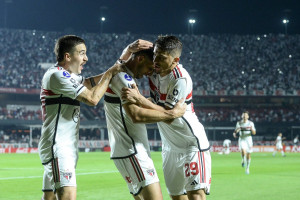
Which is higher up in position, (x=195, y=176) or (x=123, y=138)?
(x=123, y=138)

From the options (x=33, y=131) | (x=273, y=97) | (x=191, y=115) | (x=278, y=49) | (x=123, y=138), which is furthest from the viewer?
(x=278, y=49)

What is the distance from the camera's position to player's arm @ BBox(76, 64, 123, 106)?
5.66m

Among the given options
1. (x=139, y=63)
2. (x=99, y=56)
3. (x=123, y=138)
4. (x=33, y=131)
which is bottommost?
(x=33, y=131)

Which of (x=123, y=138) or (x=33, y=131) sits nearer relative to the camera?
(x=123, y=138)

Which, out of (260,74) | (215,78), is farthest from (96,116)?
(260,74)

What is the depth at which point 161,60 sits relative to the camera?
563cm

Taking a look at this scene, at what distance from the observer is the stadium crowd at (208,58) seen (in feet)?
192

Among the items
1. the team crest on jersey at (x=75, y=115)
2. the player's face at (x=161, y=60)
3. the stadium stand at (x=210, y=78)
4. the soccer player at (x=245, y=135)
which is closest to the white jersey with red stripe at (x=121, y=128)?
the player's face at (x=161, y=60)

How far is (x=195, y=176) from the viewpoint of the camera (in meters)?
5.83

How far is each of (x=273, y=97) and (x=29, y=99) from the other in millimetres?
32168

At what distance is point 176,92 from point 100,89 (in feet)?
3.12

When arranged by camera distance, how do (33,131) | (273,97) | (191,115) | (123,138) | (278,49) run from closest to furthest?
(123,138)
(191,115)
(33,131)
(273,97)
(278,49)

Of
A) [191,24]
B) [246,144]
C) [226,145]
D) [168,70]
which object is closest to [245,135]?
[246,144]

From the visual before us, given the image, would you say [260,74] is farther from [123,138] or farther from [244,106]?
[123,138]
